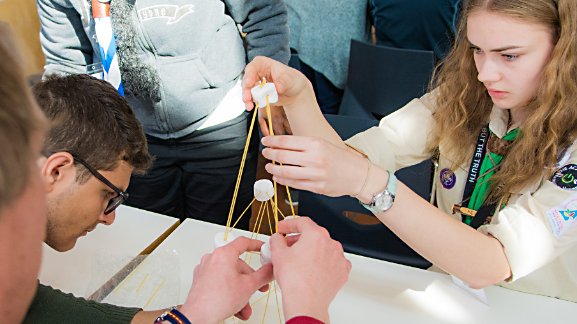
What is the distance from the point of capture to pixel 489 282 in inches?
38.3

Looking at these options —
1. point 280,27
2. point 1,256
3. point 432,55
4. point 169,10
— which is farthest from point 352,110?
point 1,256

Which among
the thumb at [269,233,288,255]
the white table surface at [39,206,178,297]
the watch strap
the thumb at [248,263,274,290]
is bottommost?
the white table surface at [39,206,178,297]

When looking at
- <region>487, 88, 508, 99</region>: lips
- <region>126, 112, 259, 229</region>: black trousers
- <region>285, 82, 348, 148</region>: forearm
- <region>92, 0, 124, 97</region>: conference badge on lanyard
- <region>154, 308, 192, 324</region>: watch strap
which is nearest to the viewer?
<region>154, 308, 192, 324</region>: watch strap

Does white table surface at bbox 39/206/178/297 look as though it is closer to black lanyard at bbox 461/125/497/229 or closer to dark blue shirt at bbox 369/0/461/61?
black lanyard at bbox 461/125/497/229

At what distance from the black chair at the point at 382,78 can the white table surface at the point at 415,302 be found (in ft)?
4.19

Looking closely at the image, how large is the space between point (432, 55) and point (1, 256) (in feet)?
7.05

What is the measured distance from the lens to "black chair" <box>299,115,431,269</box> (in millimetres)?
1528

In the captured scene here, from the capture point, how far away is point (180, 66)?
1515 millimetres

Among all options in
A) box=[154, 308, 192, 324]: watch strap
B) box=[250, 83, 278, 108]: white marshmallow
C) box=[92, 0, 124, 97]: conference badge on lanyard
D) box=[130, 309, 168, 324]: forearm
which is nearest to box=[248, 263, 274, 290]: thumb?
box=[154, 308, 192, 324]: watch strap

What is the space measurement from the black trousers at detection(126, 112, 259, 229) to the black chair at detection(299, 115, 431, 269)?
1.25 ft

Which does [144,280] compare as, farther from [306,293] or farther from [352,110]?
[352,110]

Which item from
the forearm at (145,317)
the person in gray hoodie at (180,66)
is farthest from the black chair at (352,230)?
the forearm at (145,317)

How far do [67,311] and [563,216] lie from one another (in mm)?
1180

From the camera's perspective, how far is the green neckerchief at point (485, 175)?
3.84 feet
